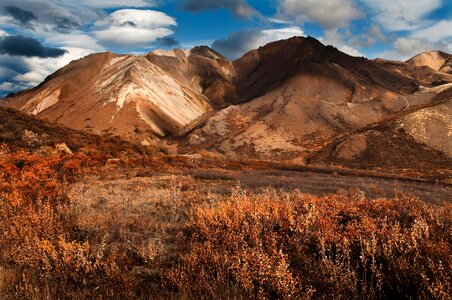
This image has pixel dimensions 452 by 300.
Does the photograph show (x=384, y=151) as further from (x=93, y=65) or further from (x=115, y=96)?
(x=93, y=65)

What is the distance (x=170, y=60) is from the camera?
472 ft

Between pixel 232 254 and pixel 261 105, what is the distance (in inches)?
3446

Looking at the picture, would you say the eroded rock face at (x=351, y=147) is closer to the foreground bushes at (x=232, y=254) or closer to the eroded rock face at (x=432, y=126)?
the eroded rock face at (x=432, y=126)

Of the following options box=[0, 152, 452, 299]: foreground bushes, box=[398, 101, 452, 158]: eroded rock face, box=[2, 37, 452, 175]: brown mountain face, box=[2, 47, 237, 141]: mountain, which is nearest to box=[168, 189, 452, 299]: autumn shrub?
box=[0, 152, 452, 299]: foreground bushes

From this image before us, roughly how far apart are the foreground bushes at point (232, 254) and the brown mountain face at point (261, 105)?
162 feet

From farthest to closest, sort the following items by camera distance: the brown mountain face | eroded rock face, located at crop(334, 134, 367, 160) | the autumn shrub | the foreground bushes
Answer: the brown mountain face → eroded rock face, located at crop(334, 134, 367, 160) → the foreground bushes → the autumn shrub

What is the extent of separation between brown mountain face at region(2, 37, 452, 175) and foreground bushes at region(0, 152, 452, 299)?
162 feet

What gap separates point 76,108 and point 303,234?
312 feet

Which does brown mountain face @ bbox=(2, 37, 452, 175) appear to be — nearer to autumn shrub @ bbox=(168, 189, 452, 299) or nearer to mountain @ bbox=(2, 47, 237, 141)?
mountain @ bbox=(2, 47, 237, 141)

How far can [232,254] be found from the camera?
248 inches

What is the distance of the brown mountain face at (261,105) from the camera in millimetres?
63750

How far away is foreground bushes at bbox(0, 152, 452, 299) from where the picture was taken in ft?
17.1

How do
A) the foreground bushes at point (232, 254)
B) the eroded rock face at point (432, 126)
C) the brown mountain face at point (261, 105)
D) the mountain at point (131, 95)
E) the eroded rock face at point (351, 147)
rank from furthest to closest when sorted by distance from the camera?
the mountain at point (131, 95), the brown mountain face at point (261, 105), the eroded rock face at point (432, 126), the eroded rock face at point (351, 147), the foreground bushes at point (232, 254)

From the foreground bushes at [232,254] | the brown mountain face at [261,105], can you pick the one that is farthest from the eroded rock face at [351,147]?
the foreground bushes at [232,254]
